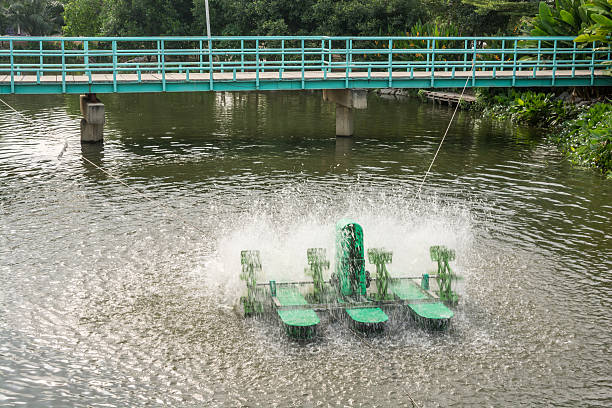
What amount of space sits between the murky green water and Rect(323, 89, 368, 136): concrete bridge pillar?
0.90 metres

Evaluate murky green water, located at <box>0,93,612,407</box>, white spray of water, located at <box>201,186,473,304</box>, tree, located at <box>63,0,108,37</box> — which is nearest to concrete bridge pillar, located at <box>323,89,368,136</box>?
murky green water, located at <box>0,93,612,407</box>

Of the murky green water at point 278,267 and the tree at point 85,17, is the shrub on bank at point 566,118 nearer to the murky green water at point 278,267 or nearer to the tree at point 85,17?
the murky green water at point 278,267

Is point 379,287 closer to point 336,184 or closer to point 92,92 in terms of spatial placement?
point 336,184

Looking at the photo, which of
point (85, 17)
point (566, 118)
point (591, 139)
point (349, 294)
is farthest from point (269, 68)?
point (85, 17)

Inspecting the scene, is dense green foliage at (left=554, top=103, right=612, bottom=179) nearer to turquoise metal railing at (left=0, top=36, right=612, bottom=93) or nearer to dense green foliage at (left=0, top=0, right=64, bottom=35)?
turquoise metal railing at (left=0, top=36, right=612, bottom=93)

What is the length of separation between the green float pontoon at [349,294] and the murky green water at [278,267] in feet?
0.84

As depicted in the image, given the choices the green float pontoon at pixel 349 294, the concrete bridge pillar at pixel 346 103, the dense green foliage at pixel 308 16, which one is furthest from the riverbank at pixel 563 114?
the green float pontoon at pixel 349 294

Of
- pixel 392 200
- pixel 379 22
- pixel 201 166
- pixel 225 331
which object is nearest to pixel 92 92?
pixel 201 166

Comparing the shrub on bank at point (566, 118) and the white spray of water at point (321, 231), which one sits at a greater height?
the shrub on bank at point (566, 118)

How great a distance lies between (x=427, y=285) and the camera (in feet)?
36.0

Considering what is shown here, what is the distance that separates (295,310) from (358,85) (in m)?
15.4

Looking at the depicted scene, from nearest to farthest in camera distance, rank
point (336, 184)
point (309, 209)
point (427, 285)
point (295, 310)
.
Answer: point (295, 310), point (427, 285), point (309, 209), point (336, 184)

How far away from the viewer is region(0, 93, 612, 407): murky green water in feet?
29.1

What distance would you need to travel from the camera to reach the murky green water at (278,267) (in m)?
8.87
